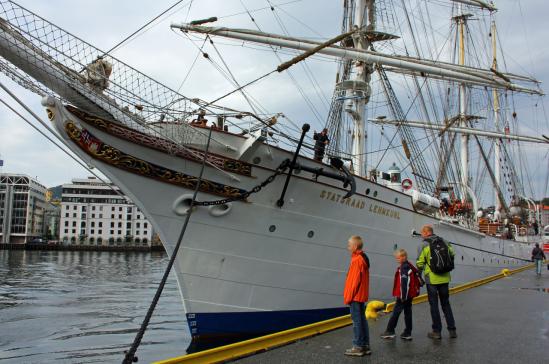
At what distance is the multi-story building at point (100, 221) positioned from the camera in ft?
333

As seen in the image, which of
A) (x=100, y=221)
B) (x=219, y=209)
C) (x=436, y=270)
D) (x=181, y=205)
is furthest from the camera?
(x=100, y=221)

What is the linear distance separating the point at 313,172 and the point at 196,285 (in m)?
2.93

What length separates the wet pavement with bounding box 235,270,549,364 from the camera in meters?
4.91

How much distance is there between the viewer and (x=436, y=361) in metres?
4.81

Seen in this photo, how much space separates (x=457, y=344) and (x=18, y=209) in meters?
109

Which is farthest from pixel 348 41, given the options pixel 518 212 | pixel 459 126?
pixel 518 212

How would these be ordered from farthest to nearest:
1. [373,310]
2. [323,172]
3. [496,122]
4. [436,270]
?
1. [496,122]
2. [323,172]
3. [373,310]
4. [436,270]

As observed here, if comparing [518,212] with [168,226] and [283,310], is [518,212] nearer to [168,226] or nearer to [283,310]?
[283,310]

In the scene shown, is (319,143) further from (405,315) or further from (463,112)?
(463,112)

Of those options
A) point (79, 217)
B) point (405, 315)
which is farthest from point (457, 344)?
point (79, 217)

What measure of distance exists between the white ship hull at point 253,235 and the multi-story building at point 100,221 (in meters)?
96.7

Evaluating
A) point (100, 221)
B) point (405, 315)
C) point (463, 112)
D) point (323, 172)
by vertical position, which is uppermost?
point (463, 112)

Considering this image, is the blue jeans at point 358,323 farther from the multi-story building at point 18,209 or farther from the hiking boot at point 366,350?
the multi-story building at point 18,209

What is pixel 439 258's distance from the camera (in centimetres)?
564
